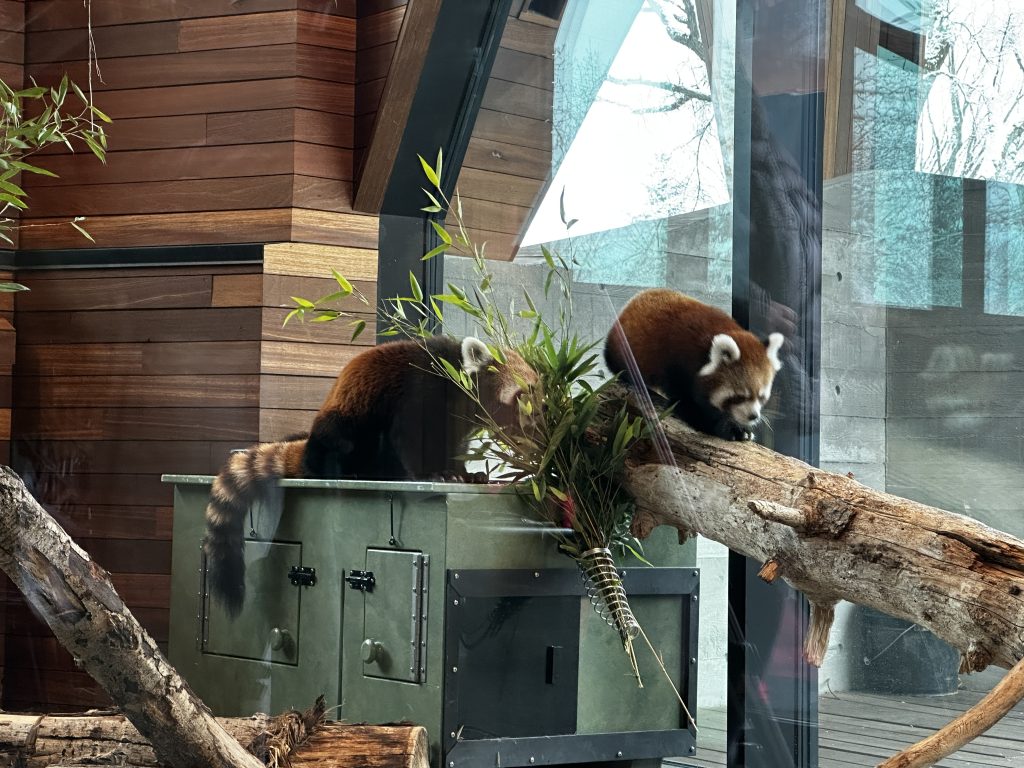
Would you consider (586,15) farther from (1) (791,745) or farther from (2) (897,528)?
(1) (791,745)

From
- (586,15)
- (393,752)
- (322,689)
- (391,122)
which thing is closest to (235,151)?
(391,122)

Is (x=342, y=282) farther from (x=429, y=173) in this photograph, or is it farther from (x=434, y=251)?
(x=429, y=173)

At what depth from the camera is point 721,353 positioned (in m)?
2.36

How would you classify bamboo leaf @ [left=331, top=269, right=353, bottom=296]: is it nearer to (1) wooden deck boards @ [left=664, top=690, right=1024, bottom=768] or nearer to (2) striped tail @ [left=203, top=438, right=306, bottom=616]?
(2) striped tail @ [left=203, top=438, right=306, bottom=616]

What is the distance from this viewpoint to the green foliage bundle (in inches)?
101

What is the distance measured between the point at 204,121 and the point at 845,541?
2014 millimetres

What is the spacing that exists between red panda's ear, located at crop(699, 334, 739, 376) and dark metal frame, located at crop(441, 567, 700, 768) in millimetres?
549

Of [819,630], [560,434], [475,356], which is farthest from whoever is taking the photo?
[475,356]

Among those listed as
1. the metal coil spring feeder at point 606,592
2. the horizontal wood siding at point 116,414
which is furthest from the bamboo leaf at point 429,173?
the metal coil spring feeder at point 606,592

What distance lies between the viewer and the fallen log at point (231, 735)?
7.05ft

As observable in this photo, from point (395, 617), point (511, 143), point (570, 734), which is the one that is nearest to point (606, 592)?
point (570, 734)

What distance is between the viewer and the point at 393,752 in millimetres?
2254

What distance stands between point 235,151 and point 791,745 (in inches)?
82.2

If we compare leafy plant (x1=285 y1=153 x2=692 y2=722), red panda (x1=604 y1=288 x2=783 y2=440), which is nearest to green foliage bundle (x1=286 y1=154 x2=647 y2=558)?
leafy plant (x1=285 y1=153 x2=692 y2=722)
